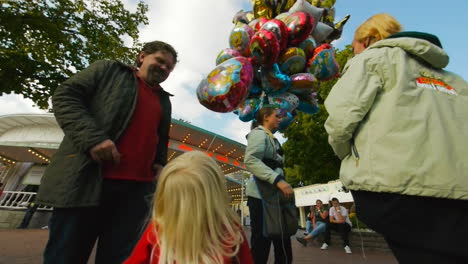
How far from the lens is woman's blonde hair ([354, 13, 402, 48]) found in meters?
1.71

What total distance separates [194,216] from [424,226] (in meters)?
0.99

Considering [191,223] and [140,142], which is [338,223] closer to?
[140,142]

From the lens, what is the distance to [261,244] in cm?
246

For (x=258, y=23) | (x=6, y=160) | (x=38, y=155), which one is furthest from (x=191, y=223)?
(x=6, y=160)

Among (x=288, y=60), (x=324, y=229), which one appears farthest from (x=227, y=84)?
(x=324, y=229)

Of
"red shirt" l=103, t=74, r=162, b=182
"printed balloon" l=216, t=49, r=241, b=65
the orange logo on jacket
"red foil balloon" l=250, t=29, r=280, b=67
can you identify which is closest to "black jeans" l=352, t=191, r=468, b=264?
the orange logo on jacket

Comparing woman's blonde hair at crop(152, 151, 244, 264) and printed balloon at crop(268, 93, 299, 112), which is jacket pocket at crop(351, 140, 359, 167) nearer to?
woman's blonde hair at crop(152, 151, 244, 264)

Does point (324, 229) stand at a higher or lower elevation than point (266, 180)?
lower

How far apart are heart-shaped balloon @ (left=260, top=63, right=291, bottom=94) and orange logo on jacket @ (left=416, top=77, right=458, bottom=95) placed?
2.95 meters

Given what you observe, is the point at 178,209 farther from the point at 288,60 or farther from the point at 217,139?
the point at 217,139

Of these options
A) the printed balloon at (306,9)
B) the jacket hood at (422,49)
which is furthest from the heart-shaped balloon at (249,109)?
the jacket hood at (422,49)

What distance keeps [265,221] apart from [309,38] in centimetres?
350

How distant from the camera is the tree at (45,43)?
520 centimetres

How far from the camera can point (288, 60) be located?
174 inches
